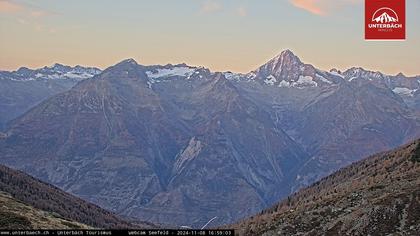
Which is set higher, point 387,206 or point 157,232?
point 157,232

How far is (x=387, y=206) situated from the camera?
2963 inches

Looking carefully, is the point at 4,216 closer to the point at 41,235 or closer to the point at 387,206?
the point at 41,235

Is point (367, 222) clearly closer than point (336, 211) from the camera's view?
Yes

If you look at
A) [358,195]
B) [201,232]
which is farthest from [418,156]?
[201,232]

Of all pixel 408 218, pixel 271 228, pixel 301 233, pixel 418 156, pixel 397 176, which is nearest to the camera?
pixel 408 218

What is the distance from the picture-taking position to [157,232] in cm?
3797

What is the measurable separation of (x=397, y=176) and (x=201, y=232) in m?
61.3

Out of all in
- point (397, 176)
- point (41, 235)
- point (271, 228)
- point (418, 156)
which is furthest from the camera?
point (418, 156)

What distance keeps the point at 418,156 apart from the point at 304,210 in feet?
111

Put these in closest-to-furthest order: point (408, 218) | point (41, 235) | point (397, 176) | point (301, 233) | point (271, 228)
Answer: point (41, 235) → point (408, 218) → point (301, 233) → point (271, 228) → point (397, 176)

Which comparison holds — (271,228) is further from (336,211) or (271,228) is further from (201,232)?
(201,232)

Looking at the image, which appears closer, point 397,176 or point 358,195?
point 358,195

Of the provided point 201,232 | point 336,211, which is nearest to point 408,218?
point 336,211

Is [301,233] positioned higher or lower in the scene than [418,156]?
lower
